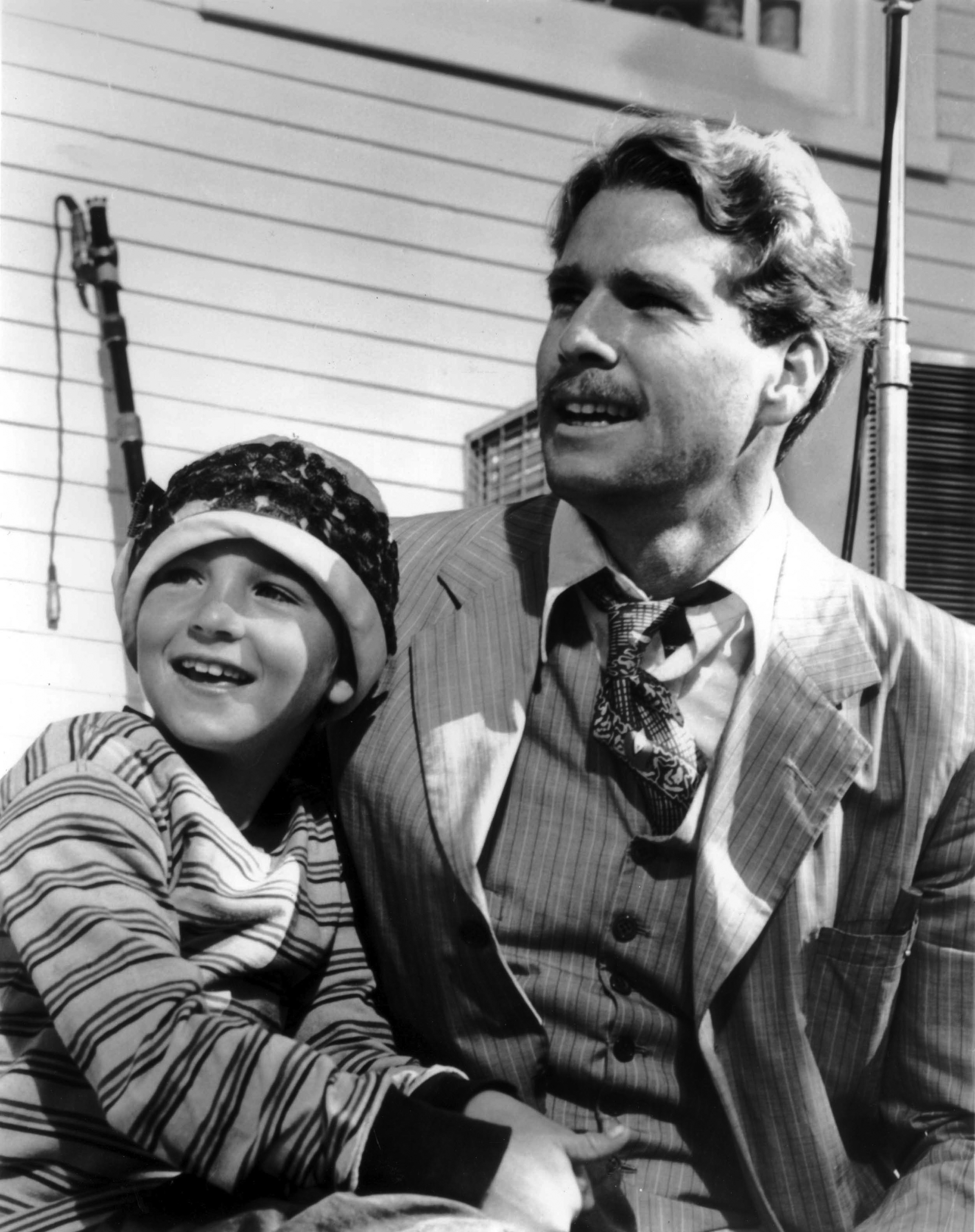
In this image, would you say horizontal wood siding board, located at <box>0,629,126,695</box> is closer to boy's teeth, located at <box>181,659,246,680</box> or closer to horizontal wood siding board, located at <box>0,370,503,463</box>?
horizontal wood siding board, located at <box>0,370,503,463</box>

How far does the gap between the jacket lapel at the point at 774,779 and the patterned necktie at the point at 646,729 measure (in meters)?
0.04

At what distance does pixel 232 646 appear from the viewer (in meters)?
1.66

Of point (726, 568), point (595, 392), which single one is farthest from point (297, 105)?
point (726, 568)

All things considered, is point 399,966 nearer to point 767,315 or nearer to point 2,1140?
point 2,1140

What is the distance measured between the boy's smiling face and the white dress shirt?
401mm

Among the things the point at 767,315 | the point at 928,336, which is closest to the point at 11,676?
the point at 767,315

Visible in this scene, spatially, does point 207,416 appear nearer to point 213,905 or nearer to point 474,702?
point 474,702

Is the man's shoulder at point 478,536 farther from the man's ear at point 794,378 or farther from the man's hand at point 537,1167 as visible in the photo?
the man's hand at point 537,1167

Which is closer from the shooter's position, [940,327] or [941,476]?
[941,476]

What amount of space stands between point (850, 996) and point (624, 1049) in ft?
0.97

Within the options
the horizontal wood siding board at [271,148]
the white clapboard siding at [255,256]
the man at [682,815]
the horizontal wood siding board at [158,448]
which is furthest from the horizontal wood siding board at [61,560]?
the man at [682,815]

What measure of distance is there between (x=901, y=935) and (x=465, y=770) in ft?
1.97

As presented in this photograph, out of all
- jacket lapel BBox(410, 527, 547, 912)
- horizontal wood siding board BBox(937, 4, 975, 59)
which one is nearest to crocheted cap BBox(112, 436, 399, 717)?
jacket lapel BBox(410, 527, 547, 912)

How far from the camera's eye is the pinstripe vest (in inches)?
72.4
